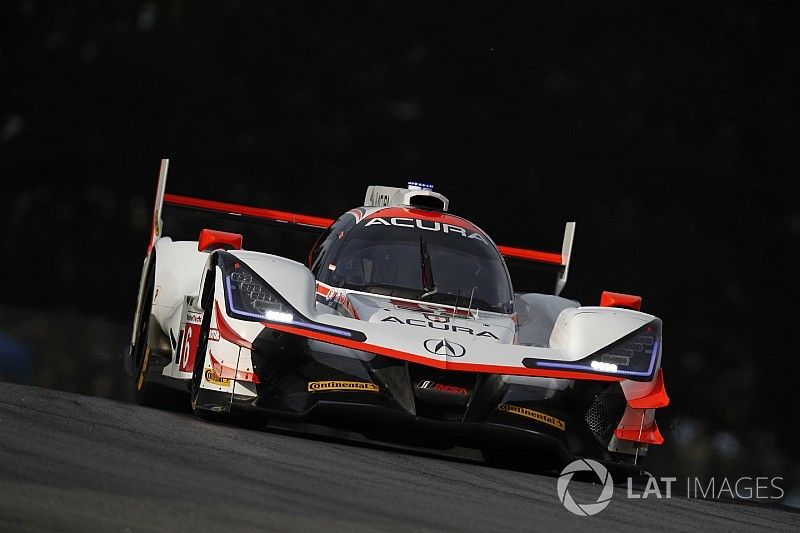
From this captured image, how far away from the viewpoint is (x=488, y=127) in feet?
43.5

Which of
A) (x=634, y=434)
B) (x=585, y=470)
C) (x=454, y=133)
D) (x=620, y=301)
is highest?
(x=454, y=133)

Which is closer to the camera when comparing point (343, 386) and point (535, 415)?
point (343, 386)

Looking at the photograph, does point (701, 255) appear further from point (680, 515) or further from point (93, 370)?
point (680, 515)

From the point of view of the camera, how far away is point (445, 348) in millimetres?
6367

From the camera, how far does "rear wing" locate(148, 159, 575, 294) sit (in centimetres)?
934

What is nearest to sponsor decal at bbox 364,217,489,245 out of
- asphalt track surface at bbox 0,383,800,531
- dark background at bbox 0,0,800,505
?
asphalt track surface at bbox 0,383,800,531

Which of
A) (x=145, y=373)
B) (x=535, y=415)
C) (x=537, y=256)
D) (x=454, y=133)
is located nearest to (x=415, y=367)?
(x=535, y=415)

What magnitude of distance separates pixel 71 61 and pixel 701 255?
556 cm

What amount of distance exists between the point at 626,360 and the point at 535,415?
1.46ft

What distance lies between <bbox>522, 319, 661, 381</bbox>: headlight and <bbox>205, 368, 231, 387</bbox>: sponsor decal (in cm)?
122

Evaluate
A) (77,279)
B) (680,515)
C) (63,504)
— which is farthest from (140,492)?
(77,279)

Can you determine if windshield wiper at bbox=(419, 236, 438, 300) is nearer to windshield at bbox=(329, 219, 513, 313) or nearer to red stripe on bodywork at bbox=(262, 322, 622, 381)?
windshield at bbox=(329, 219, 513, 313)

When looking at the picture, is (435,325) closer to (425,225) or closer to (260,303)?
(260,303)

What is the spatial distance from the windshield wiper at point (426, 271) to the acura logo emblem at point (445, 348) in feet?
3.57
